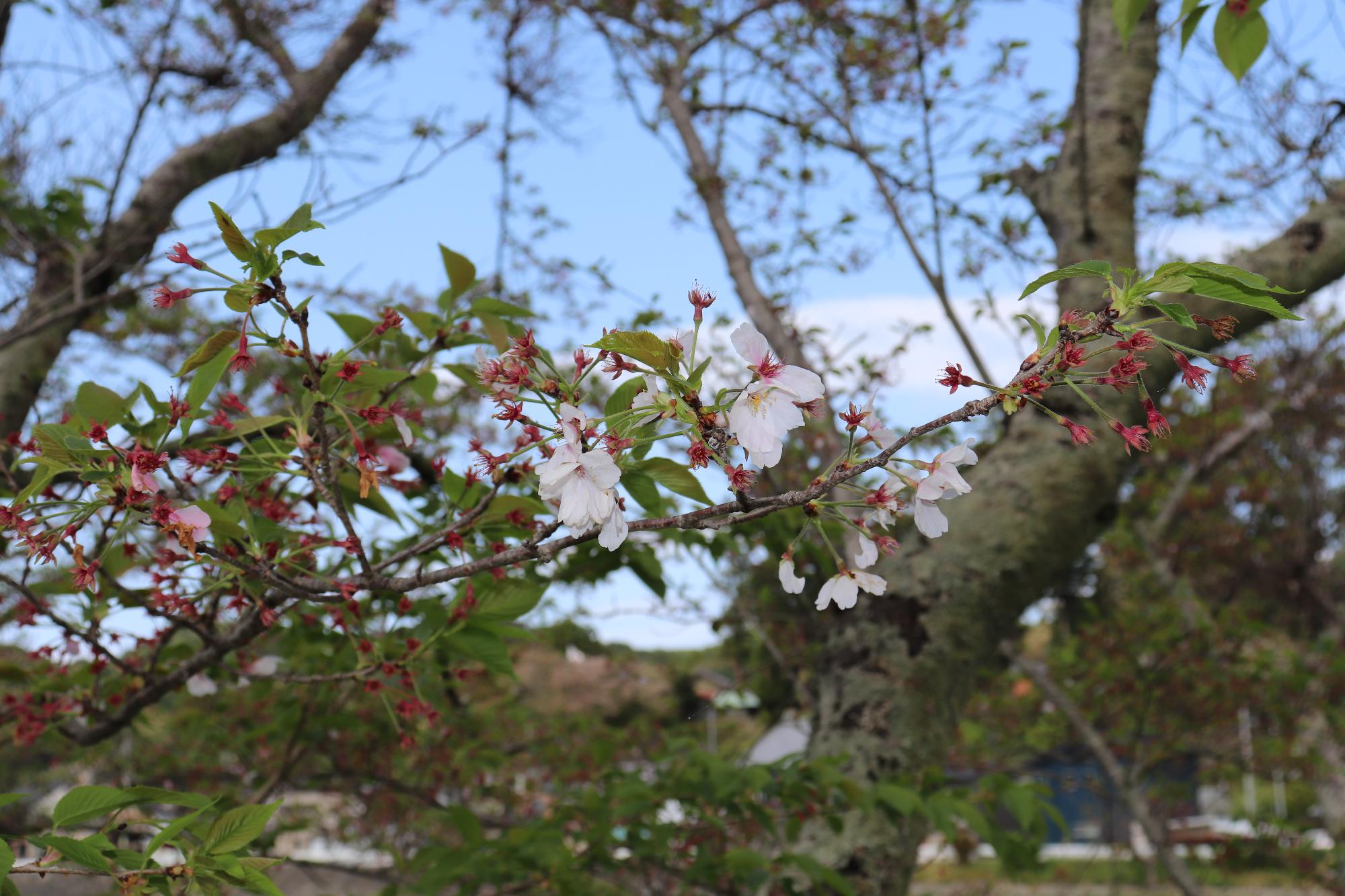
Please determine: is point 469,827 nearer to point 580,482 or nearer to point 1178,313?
point 580,482

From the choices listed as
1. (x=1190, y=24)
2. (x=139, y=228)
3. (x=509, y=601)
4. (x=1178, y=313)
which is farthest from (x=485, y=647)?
(x=139, y=228)

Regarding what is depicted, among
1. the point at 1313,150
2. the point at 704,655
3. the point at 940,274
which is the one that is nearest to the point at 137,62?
the point at 940,274

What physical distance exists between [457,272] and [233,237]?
656 millimetres

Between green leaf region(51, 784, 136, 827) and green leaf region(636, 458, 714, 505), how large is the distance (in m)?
0.75

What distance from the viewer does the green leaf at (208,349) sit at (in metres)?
1.05

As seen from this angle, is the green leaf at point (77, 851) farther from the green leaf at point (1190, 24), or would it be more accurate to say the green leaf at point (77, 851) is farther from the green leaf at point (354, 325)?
the green leaf at point (1190, 24)

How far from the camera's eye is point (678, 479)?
134 cm

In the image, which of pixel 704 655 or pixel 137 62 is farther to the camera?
pixel 704 655

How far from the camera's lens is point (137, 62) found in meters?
3.91

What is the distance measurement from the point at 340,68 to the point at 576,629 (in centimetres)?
278

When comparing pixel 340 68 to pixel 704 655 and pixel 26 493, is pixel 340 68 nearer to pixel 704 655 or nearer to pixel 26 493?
pixel 26 493

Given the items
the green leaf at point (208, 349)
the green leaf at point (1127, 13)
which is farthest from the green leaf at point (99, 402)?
the green leaf at point (1127, 13)

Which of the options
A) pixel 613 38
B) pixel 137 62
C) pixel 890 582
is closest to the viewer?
pixel 890 582

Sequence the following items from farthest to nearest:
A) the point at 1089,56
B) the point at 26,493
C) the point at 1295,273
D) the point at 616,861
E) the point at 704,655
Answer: the point at 704,655 < the point at 1089,56 < the point at 1295,273 < the point at 616,861 < the point at 26,493
